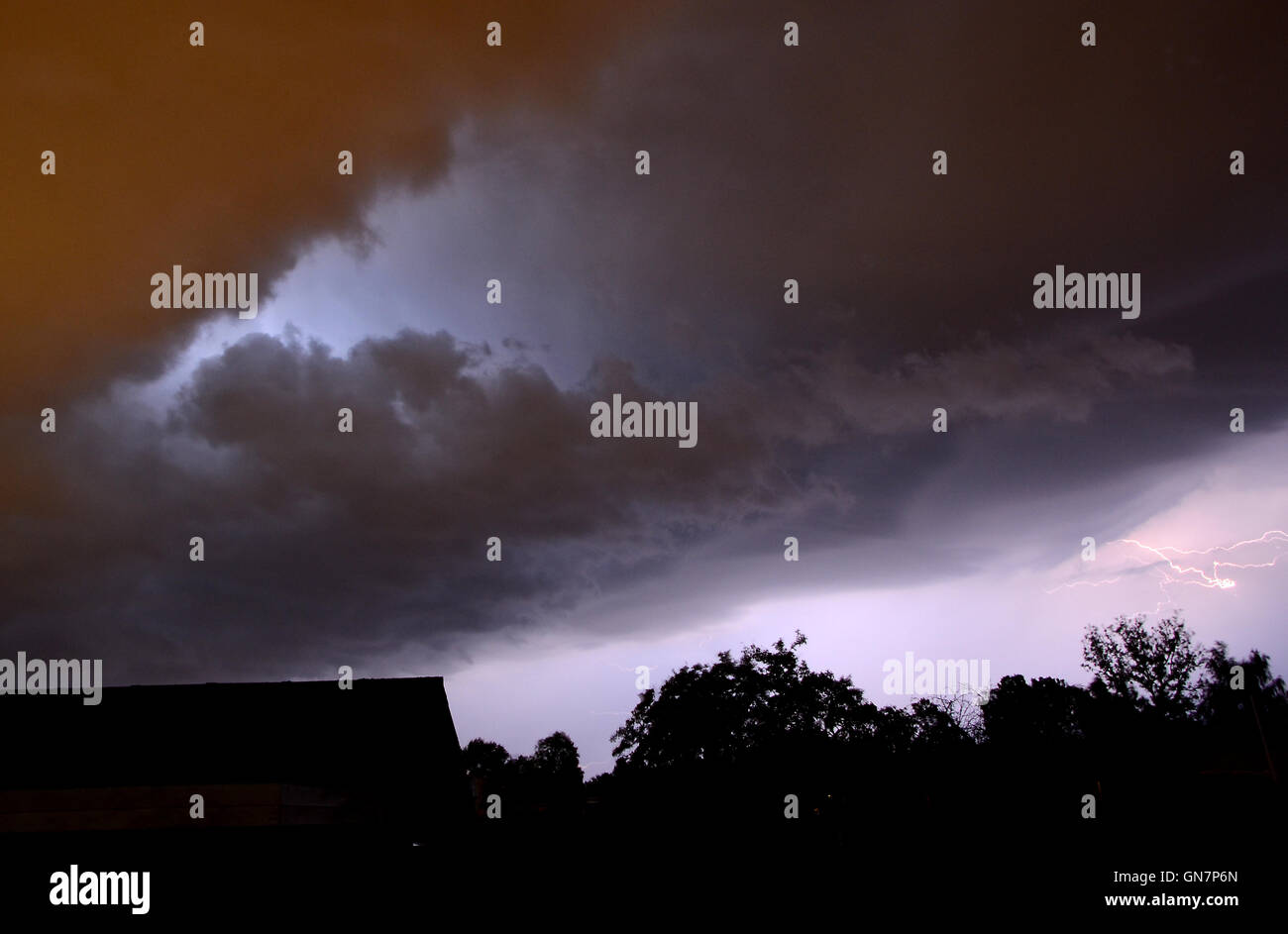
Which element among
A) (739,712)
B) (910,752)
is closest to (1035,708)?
(910,752)

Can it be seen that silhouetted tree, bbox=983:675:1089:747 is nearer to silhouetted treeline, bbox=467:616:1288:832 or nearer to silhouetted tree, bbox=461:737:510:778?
silhouetted treeline, bbox=467:616:1288:832

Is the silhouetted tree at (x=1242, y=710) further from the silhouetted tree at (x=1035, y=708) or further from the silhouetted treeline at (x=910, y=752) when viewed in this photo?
the silhouetted tree at (x=1035, y=708)

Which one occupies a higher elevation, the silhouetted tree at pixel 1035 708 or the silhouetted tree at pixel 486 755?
the silhouetted tree at pixel 1035 708

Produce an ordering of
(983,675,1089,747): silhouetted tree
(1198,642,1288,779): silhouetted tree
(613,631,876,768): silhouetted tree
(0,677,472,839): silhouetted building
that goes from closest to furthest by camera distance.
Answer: (0,677,472,839): silhouetted building
(1198,642,1288,779): silhouetted tree
(613,631,876,768): silhouetted tree
(983,675,1089,747): silhouetted tree

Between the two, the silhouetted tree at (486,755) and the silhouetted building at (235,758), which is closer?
the silhouetted building at (235,758)

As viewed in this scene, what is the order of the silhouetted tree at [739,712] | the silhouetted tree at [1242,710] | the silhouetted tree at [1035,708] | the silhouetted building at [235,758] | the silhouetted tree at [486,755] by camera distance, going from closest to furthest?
1. the silhouetted building at [235,758]
2. the silhouetted tree at [1242,710]
3. the silhouetted tree at [739,712]
4. the silhouetted tree at [1035,708]
5. the silhouetted tree at [486,755]

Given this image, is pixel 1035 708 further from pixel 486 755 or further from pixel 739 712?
pixel 486 755

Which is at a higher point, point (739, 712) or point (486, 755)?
point (739, 712)

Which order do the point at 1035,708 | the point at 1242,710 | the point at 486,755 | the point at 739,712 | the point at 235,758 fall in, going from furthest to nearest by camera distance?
the point at 486,755
the point at 1035,708
the point at 1242,710
the point at 739,712
the point at 235,758

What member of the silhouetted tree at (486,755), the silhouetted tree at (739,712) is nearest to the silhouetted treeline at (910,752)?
the silhouetted tree at (739,712)

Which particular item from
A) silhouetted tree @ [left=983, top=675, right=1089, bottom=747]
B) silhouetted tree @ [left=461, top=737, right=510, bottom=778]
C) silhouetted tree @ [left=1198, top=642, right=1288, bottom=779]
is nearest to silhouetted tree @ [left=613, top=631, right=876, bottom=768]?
silhouetted tree @ [left=1198, top=642, right=1288, bottom=779]
